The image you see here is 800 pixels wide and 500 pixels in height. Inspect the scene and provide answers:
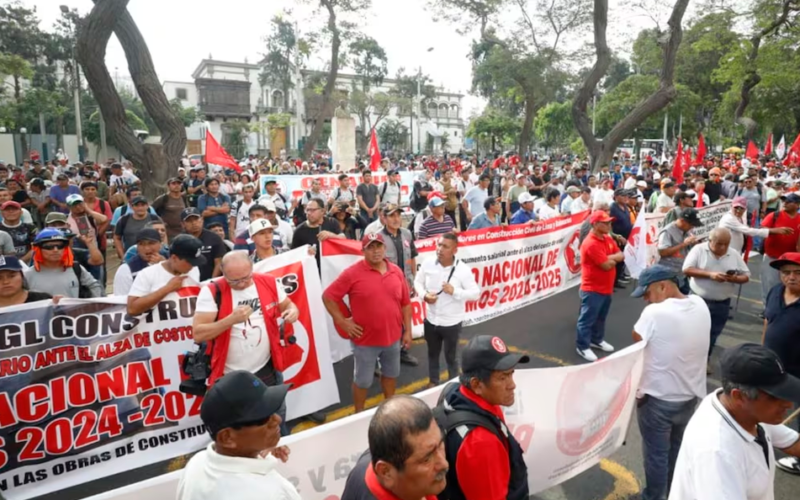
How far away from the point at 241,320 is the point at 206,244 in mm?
2561

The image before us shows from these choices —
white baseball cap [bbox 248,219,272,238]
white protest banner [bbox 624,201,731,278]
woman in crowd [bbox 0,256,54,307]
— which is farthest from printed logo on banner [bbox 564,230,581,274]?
woman in crowd [bbox 0,256,54,307]

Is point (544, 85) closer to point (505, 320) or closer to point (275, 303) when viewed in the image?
point (505, 320)

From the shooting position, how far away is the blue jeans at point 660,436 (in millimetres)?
3393

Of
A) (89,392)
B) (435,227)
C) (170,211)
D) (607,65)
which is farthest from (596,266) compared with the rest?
(607,65)

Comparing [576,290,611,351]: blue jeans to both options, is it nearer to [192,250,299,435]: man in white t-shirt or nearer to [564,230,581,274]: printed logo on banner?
[564,230,581,274]: printed logo on banner

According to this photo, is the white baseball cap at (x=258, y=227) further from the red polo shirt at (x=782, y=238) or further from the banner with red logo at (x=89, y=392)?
the red polo shirt at (x=782, y=238)

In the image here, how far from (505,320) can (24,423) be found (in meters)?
5.74

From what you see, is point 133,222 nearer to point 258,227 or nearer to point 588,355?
point 258,227

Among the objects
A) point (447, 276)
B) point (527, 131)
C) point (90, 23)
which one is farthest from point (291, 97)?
point (447, 276)

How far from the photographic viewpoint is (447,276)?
488 cm

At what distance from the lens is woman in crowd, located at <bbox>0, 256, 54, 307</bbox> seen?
147 inches

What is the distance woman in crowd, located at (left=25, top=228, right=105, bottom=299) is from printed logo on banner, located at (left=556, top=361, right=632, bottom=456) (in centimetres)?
399

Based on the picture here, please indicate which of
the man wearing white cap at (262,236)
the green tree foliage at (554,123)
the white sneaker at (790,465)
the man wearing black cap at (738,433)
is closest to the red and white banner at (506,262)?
the man wearing white cap at (262,236)

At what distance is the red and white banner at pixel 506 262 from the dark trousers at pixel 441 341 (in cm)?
146
